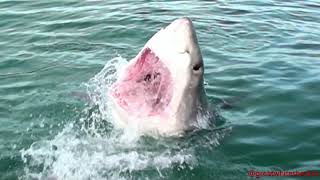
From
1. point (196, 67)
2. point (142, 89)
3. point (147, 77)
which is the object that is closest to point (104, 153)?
point (142, 89)

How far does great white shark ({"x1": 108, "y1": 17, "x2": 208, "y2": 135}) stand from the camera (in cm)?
Answer: 533

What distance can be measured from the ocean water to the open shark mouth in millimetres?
344

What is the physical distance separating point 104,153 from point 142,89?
2.49 ft

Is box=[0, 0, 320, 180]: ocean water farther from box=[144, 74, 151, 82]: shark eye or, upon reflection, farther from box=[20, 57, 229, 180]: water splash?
box=[144, 74, 151, 82]: shark eye

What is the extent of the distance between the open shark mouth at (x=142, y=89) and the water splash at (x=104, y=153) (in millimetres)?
298

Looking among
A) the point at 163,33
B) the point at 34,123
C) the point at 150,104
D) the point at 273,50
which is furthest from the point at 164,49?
the point at 273,50

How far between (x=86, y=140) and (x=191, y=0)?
7350 mm

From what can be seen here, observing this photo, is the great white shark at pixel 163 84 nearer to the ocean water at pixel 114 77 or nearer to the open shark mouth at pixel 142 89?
the open shark mouth at pixel 142 89

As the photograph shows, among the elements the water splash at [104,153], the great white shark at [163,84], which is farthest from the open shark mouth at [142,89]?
→ the water splash at [104,153]

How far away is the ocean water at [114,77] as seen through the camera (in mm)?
5766

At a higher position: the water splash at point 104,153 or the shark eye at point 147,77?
the shark eye at point 147,77

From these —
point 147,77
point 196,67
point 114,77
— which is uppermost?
point 196,67

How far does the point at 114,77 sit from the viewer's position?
22.7ft

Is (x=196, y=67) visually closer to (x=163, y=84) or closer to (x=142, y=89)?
(x=163, y=84)
